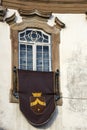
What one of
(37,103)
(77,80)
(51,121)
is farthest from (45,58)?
(51,121)

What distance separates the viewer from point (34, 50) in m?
21.3

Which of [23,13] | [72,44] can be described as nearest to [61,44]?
[72,44]

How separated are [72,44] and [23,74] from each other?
208 centimetres

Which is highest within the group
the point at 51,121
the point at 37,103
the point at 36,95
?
the point at 36,95

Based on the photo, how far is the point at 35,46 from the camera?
21328 millimetres

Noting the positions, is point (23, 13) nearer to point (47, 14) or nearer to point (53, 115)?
point (47, 14)

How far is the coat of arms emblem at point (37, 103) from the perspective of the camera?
2045cm

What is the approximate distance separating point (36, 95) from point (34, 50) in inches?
64.1

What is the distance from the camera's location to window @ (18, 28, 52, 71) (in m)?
21.2

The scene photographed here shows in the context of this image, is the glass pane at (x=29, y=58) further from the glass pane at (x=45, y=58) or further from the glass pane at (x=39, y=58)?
the glass pane at (x=45, y=58)

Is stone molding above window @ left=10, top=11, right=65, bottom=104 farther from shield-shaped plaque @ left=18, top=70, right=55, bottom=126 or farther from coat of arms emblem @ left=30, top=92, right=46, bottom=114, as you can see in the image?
coat of arms emblem @ left=30, top=92, right=46, bottom=114

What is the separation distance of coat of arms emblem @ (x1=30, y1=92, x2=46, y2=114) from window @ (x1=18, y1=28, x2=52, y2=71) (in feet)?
3.47

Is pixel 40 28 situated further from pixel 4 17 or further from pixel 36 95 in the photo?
pixel 36 95

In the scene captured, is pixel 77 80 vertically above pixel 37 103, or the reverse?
pixel 77 80
